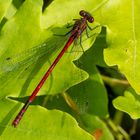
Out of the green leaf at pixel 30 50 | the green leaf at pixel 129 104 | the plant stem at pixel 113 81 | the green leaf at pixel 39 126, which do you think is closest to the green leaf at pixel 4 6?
the green leaf at pixel 30 50

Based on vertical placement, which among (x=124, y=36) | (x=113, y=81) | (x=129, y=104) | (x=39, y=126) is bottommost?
(x=113, y=81)

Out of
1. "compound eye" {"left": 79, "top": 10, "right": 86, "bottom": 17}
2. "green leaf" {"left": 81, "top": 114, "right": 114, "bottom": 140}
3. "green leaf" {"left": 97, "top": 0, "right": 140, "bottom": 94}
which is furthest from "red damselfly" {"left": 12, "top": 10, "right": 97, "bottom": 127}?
"green leaf" {"left": 81, "top": 114, "right": 114, "bottom": 140}

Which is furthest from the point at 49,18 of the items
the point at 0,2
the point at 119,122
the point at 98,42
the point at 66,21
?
the point at 119,122

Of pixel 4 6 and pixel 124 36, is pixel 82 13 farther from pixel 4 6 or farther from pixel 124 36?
pixel 4 6

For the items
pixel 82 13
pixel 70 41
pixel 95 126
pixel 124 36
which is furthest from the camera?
pixel 95 126

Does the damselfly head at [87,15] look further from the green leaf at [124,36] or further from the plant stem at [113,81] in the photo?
the plant stem at [113,81]

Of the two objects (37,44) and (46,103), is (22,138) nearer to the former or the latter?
(37,44)

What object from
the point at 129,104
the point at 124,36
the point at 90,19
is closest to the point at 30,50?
the point at 90,19
